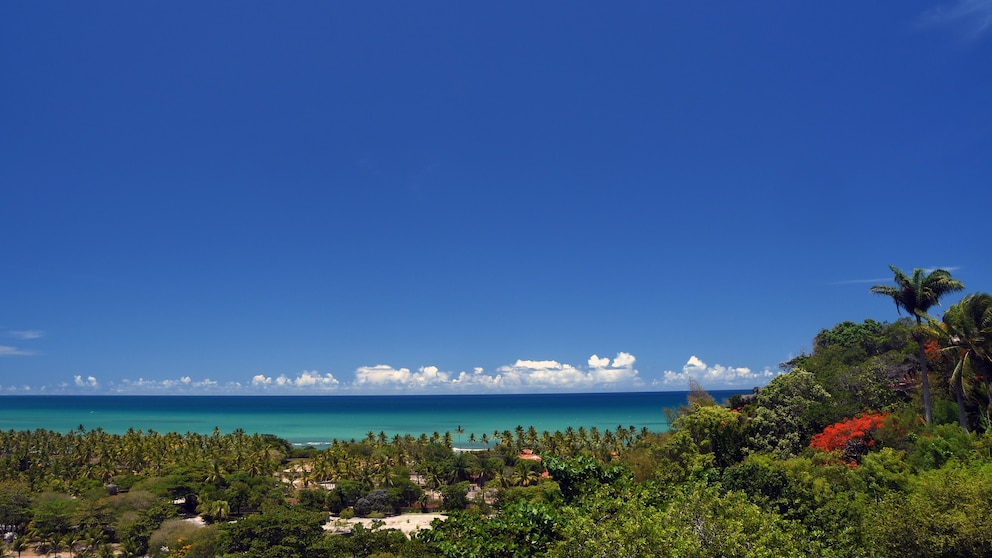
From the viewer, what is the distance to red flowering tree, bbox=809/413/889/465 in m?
38.5

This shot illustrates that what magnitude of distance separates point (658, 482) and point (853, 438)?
23276 millimetres

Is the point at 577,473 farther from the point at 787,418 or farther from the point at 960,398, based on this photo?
the point at 787,418

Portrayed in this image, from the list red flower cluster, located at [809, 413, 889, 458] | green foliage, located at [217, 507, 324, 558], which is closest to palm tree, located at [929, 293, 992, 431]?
red flower cluster, located at [809, 413, 889, 458]

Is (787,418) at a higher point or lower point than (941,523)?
higher

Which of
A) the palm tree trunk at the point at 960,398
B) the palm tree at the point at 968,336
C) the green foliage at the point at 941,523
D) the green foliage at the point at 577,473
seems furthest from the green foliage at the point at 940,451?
the green foliage at the point at 577,473

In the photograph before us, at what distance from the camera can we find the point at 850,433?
129 feet

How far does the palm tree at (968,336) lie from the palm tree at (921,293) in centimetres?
106

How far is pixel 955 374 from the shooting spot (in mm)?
33219

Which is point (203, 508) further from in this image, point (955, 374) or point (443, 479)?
Result: point (955, 374)

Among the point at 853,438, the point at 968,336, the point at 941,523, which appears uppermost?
the point at 968,336

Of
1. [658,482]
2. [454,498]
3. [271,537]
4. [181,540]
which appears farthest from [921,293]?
[181,540]

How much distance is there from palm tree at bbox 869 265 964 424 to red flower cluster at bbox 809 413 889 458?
3910mm

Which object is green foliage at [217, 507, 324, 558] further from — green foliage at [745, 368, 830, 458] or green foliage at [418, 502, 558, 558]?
green foliage at [745, 368, 830, 458]

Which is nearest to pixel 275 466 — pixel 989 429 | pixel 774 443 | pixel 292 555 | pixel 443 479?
pixel 443 479
